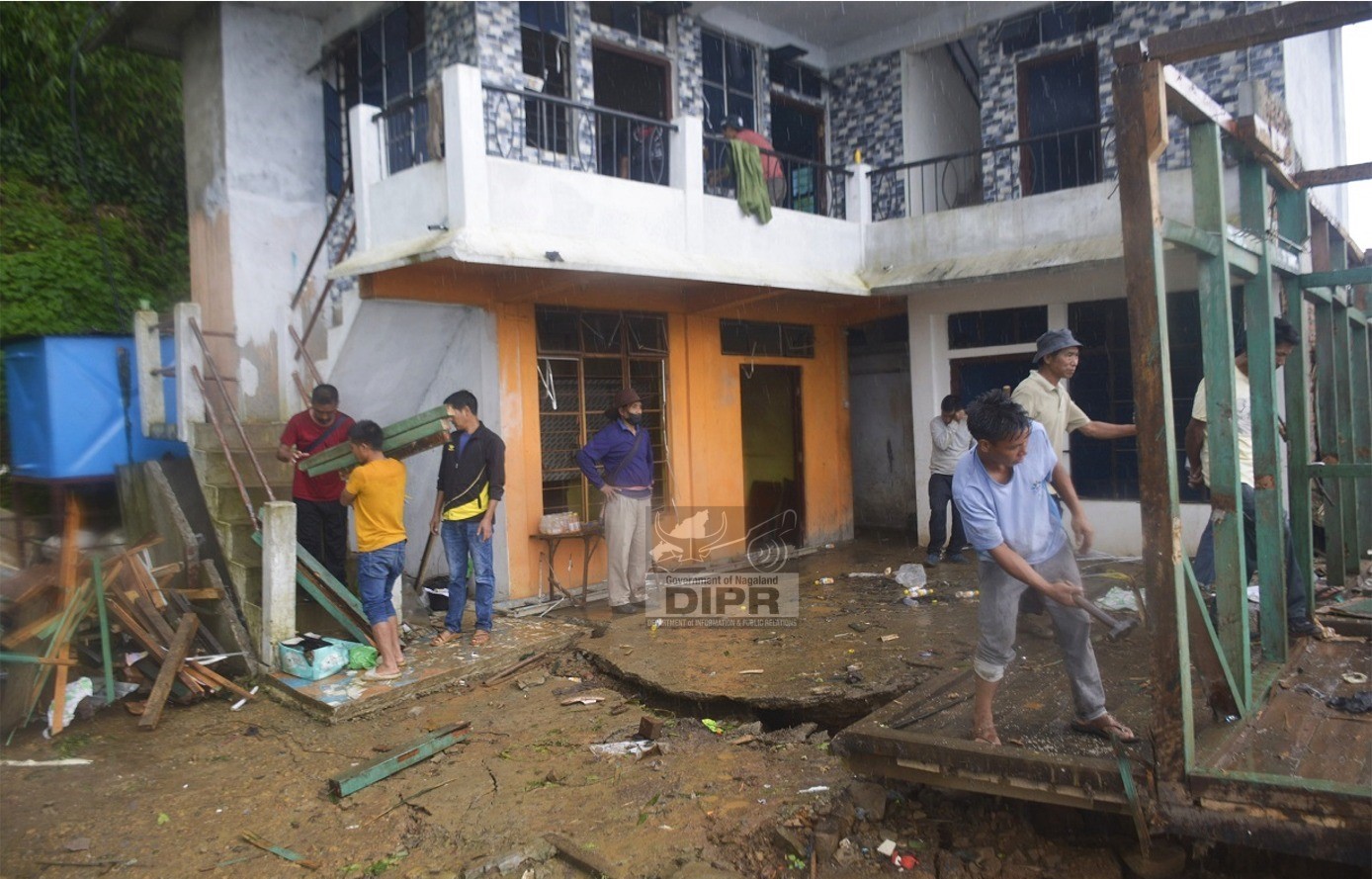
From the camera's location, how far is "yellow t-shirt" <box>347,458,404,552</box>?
6078mm

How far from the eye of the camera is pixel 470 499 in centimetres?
668

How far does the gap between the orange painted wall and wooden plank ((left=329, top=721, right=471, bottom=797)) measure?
10.0 feet

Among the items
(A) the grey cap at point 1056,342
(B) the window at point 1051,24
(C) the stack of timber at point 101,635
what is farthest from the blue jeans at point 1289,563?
(B) the window at point 1051,24

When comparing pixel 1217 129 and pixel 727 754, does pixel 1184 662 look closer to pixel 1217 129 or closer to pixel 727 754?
pixel 1217 129

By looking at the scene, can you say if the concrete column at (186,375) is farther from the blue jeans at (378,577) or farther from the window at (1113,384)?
the window at (1113,384)

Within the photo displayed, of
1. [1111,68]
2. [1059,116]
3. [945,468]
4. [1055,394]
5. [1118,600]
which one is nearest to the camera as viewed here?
[1055,394]

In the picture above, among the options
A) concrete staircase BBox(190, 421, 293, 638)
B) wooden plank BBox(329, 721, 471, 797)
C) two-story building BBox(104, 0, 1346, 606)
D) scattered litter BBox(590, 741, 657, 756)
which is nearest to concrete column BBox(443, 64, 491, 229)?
two-story building BBox(104, 0, 1346, 606)

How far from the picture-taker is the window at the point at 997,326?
9984mm

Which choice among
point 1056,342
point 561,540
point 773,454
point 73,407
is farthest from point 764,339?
point 73,407

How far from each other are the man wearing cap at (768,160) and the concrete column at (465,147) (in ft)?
9.57

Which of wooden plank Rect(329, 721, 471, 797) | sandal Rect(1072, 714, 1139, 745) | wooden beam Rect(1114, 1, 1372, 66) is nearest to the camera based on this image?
wooden beam Rect(1114, 1, 1372, 66)

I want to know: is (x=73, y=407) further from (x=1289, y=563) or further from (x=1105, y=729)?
(x=1289, y=563)

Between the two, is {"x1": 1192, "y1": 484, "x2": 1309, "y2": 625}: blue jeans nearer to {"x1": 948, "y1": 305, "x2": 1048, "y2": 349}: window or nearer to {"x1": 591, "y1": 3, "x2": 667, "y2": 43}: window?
{"x1": 948, "y1": 305, "x2": 1048, "y2": 349}: window

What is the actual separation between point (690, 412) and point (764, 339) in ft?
5.06
